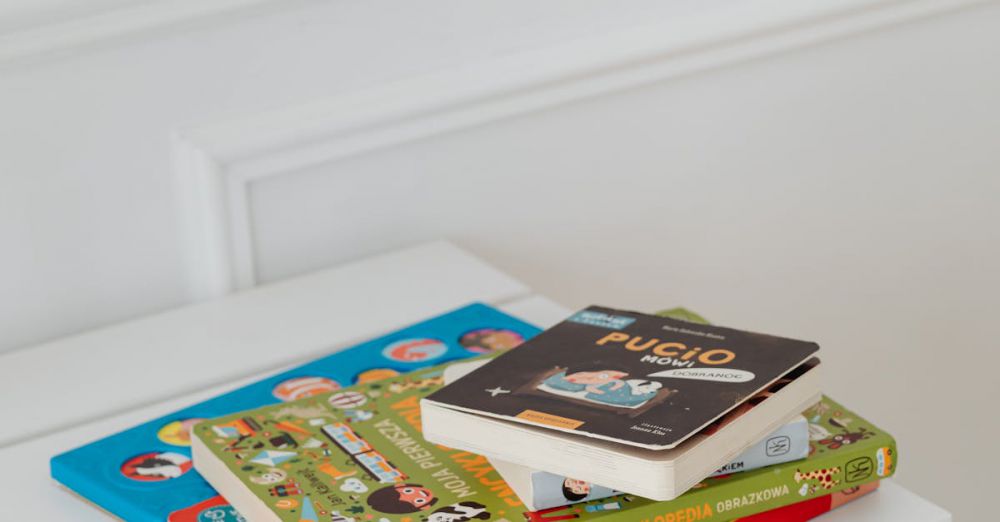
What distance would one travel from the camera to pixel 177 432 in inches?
34.9

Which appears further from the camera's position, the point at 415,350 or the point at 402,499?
→ the point at 415,350

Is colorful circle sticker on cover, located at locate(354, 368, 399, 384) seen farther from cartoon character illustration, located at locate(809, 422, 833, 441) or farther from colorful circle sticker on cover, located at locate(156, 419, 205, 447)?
cartoon character illustration, located at locate(809, 422, 833, 441)

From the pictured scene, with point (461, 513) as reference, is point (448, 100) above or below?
above

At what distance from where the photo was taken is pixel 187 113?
109cm

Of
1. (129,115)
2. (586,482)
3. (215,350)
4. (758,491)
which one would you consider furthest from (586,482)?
(129,115)

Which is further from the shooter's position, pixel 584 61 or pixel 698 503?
pixel 584 61

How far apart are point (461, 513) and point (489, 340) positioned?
0.27 m

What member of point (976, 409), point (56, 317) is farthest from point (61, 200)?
point (976, 409)

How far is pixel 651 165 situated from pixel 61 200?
0.61m

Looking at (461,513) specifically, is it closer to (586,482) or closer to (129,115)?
(586,482)

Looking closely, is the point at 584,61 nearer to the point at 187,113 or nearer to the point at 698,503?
the point at 187,113

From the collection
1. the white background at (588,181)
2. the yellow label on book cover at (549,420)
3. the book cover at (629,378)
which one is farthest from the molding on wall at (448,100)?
the yellow label on book cover at (549,420)

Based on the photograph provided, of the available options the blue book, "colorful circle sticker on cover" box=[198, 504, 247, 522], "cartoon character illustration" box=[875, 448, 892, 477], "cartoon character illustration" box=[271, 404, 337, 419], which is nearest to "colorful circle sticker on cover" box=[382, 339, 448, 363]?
the blue book

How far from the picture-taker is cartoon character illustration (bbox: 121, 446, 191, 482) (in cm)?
83
